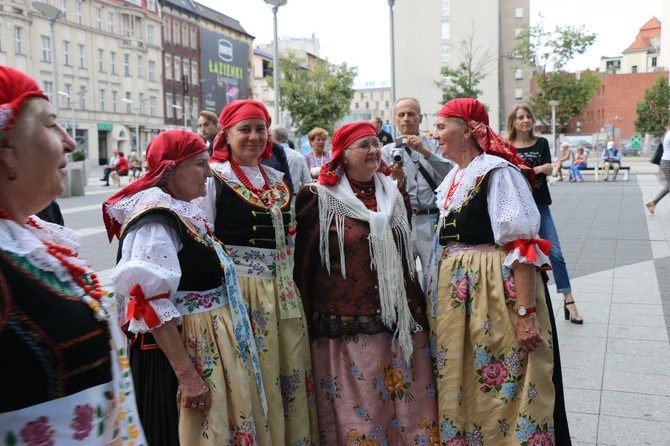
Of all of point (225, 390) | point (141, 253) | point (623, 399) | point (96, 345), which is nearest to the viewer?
point (96, 345)

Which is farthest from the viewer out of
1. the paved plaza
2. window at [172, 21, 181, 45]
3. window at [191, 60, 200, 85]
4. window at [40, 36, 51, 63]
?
window at [191, 60, 200, 85]

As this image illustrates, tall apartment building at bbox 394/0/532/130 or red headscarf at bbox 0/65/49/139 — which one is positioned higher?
tall apartment building at bbox 394/0/532/130

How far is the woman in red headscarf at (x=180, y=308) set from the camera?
2445 mm

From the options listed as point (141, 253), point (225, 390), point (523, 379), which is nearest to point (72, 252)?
Answer: point (141, 253)

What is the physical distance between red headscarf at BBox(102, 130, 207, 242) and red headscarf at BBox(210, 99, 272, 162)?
0.52 metres

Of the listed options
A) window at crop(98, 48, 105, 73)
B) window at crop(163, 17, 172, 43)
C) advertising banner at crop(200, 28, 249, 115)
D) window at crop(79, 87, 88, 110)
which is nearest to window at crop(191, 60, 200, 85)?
advertising banner at crop(200, 28, 249, 115)

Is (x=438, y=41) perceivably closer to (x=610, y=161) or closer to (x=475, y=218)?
(x=610, y=161)

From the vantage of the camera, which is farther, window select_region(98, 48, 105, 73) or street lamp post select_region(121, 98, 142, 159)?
window select_region(98, 48, 105, 73)

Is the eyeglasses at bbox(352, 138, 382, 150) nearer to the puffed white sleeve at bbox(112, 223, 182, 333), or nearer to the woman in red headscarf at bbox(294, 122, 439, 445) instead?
the woman in red headscarf at bbox(294, 122, 439, 445)

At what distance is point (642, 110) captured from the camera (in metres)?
55.6

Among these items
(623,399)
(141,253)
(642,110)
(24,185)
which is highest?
(642,110)

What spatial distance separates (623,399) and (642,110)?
58.0 metres

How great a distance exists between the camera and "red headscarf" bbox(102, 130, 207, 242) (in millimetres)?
2613

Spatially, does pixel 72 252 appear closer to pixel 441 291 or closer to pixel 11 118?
pixel 11 118
